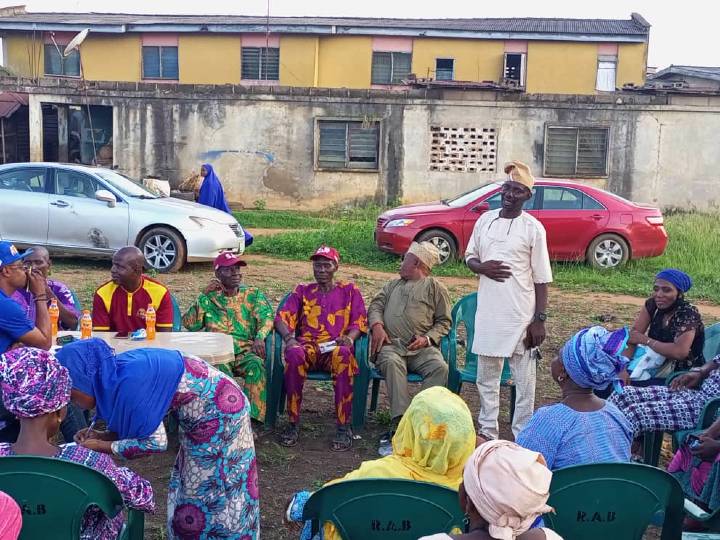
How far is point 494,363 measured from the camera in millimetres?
5625

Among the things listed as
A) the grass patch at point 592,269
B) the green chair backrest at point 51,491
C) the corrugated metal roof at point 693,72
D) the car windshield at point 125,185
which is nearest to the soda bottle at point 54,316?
the green chair backrest at point 51,491

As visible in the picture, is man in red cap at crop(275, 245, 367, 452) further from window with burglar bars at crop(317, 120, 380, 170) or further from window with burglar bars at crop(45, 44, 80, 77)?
window with burglar bars at crop(45, 44, 80, 77)

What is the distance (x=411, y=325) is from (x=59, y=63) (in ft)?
86.0

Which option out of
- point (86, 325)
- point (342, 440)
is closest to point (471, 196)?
point (342, 440)

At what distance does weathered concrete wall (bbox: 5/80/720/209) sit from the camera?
1958 cm

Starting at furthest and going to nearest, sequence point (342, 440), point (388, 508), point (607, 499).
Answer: point (342, 440)
point (607, 499)
point (388, 508)

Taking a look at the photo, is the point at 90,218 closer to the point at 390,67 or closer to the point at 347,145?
the point at 347,145

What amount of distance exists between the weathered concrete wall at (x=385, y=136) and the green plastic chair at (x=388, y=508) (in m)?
17.3

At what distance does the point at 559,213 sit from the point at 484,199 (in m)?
1.17

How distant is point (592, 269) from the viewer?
12961 mm

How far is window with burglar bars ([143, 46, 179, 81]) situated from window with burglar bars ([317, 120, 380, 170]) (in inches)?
392

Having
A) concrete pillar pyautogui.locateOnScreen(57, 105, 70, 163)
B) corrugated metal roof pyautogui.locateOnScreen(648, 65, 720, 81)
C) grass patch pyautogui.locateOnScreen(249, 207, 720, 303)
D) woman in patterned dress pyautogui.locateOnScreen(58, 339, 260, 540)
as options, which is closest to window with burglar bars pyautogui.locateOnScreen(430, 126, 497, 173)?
grass patch pyautogui.locateOnScreen(249, 207, 720, 303)

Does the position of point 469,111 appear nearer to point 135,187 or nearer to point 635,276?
point 635,276

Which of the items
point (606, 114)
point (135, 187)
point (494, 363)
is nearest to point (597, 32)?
point (606, 114)
